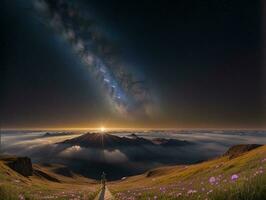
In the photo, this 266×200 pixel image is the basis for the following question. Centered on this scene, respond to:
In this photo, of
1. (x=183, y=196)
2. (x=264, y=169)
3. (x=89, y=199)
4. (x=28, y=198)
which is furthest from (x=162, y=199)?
(x=28, y=198)

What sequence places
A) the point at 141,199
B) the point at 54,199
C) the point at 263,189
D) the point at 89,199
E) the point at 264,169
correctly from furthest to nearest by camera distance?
the point at 54,199 → the point at 89,199 → the point at 141,199 → the point at 264,169 → the point at 263,189

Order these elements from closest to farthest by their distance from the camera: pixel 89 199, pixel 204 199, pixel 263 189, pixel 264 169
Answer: pixel 263 189, pixel 204 199, pixel 264 169, pixel 89 199

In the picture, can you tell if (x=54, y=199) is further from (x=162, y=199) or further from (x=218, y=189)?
(x=218, y=189)


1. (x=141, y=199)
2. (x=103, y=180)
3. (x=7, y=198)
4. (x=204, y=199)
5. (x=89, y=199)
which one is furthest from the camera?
(x=103, y=180)

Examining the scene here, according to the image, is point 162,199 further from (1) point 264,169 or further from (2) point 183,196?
(1) point 264,169

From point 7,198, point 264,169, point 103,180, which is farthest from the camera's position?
point 103,180

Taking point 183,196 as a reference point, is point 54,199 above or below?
below

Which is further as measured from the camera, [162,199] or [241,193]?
[162,199]

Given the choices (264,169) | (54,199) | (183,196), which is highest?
(264,169)

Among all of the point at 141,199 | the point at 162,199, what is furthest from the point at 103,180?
the point at 162,199
